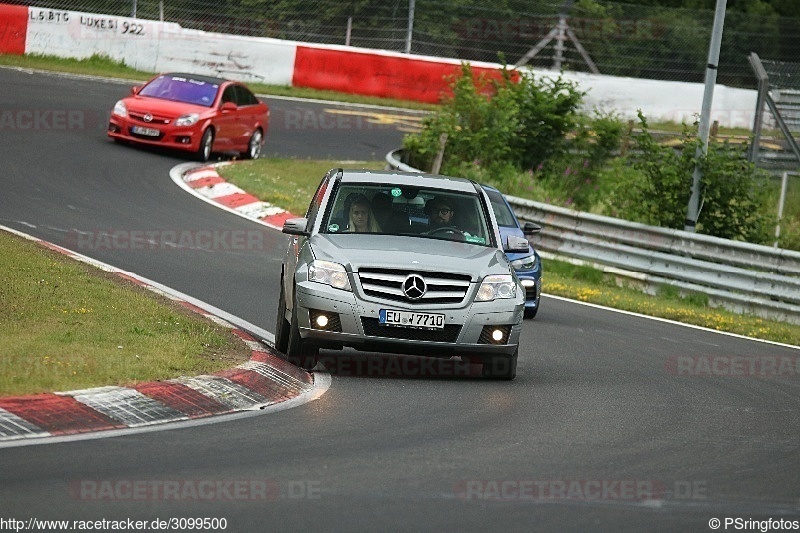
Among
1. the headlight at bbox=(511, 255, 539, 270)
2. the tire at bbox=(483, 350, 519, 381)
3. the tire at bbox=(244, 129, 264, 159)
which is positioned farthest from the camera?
the tire at bbox=(244, 129, 264, 159)

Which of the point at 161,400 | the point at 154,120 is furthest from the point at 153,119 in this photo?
the point at 161,400

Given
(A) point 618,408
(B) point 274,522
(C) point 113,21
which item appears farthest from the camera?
(C) point 113,21

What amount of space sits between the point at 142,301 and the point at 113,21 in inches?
1017

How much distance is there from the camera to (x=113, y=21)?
3728 cm

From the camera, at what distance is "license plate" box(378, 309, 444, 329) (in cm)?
1111

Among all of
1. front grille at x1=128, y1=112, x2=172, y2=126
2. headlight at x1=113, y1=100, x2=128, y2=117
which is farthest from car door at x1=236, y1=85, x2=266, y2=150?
headlight at x1=113, y1=100, x2=128, y2=117

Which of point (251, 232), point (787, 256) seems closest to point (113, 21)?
point (251, 232)

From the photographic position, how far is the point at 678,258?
2064 centimetres

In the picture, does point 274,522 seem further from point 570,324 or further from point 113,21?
point 113,21

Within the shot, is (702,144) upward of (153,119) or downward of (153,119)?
upward

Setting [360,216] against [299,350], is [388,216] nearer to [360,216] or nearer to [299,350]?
[360,216]

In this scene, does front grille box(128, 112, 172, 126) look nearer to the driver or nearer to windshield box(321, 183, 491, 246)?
windshield box(321, 183, 491, 246)

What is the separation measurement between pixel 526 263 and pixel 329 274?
5.76m

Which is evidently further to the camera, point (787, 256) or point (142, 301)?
Result: point (787, 256)
